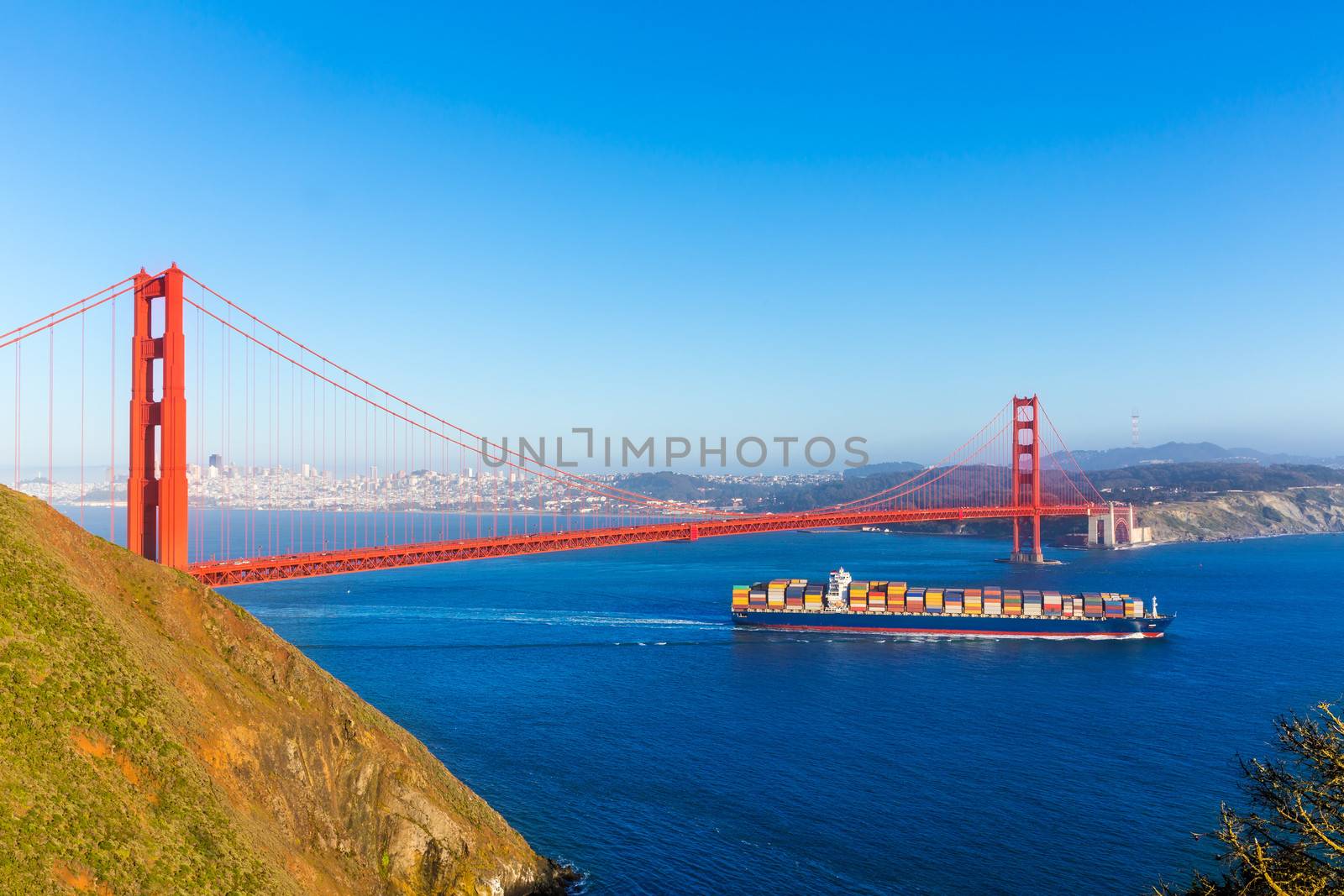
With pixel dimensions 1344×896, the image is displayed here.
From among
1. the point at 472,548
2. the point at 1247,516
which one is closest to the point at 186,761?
the point at 472,548

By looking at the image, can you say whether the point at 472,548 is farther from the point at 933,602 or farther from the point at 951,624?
the point at 951,624

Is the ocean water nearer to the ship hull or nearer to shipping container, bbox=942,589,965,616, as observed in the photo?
the ship hull

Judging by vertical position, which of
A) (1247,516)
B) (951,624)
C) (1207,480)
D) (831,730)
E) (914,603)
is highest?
(1207,480)

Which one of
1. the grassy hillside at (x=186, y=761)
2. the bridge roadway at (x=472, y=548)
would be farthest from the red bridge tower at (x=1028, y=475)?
the grassy hillside at (x=186, y=761)

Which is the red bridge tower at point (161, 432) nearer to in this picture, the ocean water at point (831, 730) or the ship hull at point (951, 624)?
the ocean water at point (831, 730)

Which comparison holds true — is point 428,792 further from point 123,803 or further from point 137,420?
point 137,420

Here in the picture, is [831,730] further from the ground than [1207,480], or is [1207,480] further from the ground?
[1207,480]

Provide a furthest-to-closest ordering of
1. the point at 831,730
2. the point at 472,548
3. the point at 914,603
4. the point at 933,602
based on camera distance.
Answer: the point at 914,603 → the point at 933,602 → the point at 472,548 → the point at 831,730

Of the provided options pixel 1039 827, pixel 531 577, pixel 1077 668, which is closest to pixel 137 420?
pixel 1039 827
